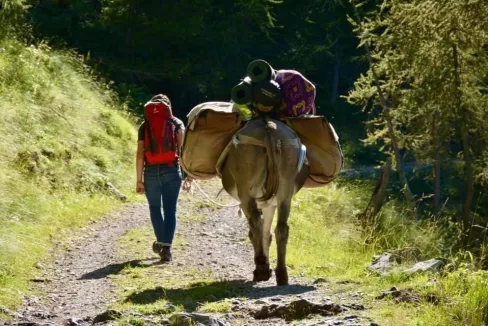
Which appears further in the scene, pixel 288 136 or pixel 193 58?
pixel 193 58

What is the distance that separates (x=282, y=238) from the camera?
9008 mm

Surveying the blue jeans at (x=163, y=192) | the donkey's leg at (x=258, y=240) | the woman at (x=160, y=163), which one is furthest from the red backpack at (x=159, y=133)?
the donkey's leg at (x=258, y=240)

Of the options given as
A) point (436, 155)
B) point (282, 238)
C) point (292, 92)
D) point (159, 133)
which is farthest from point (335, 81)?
point (282, 238)

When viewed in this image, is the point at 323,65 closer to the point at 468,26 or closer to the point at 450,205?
the point at 450,205

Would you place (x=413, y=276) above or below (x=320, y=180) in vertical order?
below

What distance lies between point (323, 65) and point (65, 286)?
1448 inches

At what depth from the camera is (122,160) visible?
19.6 metres

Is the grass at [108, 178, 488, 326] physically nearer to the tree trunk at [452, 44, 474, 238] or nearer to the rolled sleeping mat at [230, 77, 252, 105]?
the rolled sleeping mat at [230, 77, 252, 105]

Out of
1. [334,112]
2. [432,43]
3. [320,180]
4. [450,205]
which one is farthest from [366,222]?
[334,112]

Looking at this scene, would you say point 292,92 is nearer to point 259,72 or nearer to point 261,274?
point 259,72

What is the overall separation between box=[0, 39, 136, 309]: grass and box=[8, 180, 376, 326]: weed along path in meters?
0.39

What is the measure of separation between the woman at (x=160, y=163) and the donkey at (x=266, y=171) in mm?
1798

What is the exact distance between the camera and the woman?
10773mm

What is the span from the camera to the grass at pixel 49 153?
11.2 metres
